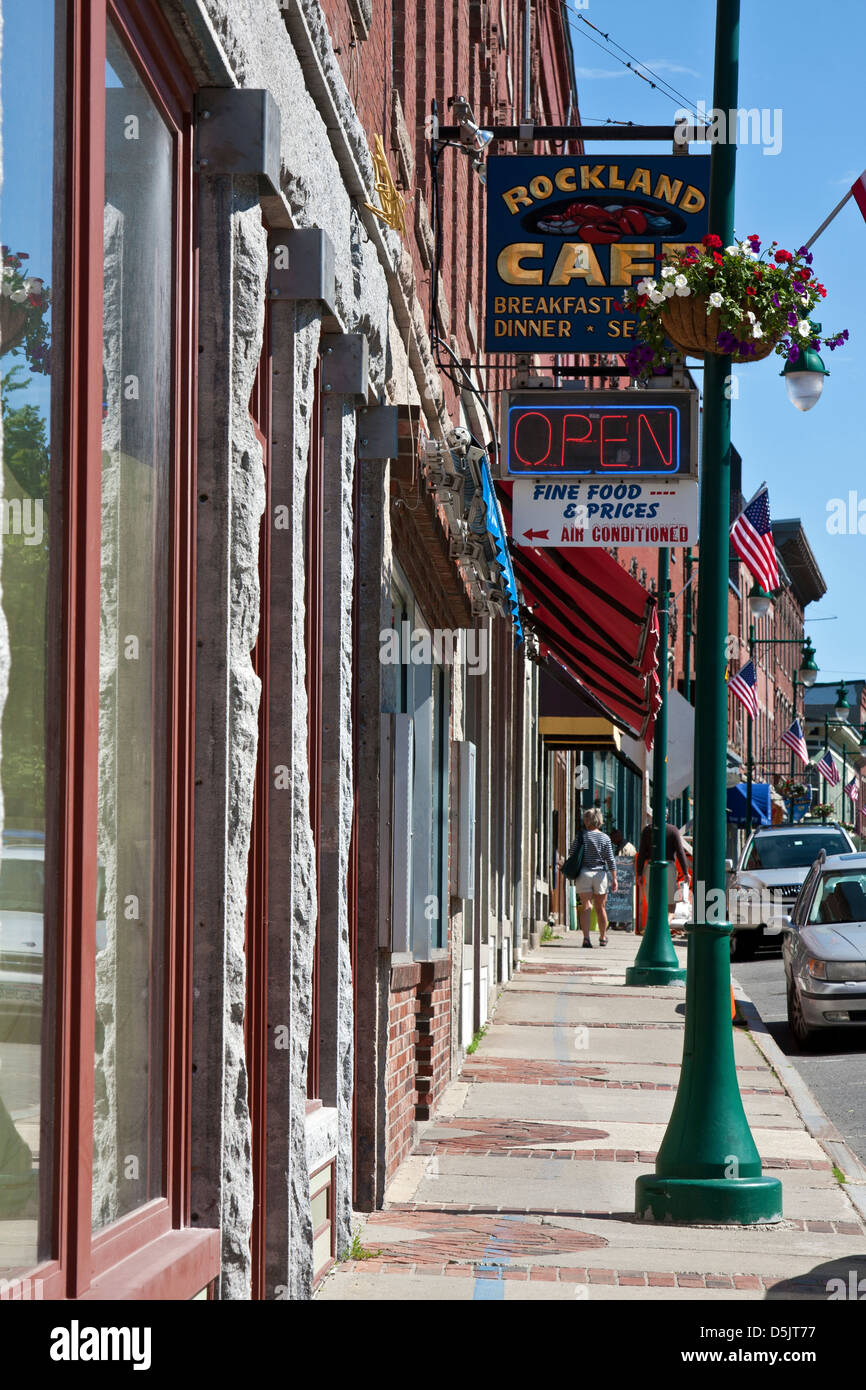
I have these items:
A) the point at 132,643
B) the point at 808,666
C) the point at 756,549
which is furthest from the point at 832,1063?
the point at 808,666

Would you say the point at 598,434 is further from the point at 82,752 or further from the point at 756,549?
the point at 756,549

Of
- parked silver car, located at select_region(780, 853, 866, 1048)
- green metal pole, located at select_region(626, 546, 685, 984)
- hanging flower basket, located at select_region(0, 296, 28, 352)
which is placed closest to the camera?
hanging flower basket, located at select_region(0, 296, 28, 352)

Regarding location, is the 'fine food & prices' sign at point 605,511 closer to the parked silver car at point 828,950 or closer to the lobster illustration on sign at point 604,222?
the lobster illustration on sign at point 604,222

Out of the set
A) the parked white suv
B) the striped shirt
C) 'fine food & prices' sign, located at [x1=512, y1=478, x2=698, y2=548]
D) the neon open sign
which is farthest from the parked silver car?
the striped shirt

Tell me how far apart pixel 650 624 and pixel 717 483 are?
11446 mm

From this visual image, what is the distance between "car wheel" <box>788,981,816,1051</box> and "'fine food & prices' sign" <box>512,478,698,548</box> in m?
4.67

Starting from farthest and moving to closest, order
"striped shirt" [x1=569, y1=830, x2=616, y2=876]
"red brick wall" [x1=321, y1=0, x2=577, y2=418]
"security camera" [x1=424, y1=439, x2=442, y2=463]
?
"striped shirt" [x1=569, y1=830, x2=616, y2=876] → "security camera" [x1=424, y1=439, x2=442, y2=463] → "red brick wall" [x1=321, y1=0, x2=577, y2=418]

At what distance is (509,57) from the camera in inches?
873

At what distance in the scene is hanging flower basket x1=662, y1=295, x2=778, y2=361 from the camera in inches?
330

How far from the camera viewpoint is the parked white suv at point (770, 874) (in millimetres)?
26375

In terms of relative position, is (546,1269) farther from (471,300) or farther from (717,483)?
(471,300)

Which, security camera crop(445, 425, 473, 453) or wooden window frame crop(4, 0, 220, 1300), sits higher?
security camera crop(445, 425, 473, 453)
